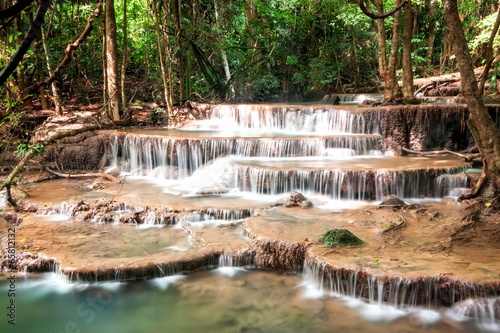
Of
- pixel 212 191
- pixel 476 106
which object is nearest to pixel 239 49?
pixel 212 191

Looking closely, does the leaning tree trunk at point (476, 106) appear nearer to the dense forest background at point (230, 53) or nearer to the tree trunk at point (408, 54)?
the tree trunk at point (408, 54)

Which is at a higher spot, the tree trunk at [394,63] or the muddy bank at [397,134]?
the tree trunk at [394,63]

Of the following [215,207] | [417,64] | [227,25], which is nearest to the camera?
[215,207]

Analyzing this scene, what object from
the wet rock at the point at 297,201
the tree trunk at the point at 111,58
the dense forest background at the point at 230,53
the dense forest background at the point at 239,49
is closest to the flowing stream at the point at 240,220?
the wet rock at the point at 297,201

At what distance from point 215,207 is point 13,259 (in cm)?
327

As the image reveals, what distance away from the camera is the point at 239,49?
58.9ft

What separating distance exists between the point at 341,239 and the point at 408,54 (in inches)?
297

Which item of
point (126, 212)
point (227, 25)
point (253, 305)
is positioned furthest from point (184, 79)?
point (253, 305)

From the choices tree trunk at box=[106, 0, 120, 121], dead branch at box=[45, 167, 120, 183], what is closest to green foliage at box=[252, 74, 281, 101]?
Answer: tree trunk at box=[106, 0, 120, 121]

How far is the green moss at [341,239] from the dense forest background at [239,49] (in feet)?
30.8

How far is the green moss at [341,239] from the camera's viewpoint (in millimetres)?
6117

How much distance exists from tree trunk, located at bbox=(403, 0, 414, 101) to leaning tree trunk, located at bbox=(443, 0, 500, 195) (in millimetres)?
3897

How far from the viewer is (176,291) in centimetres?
573

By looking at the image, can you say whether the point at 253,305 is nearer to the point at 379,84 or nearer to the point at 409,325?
the point at 409,325
